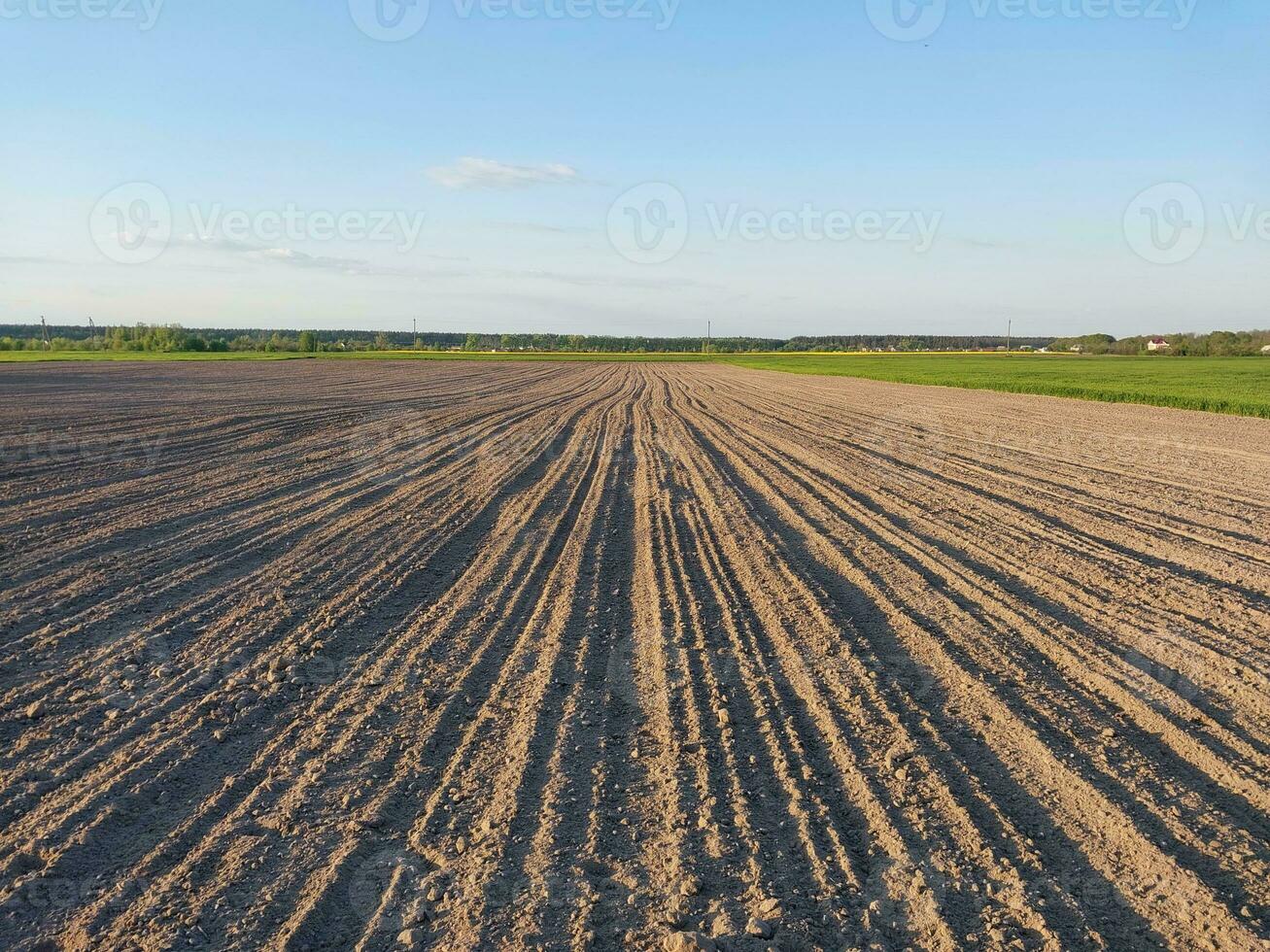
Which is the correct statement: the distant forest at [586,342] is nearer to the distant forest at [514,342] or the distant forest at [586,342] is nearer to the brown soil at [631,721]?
the distant forest at [514,342]

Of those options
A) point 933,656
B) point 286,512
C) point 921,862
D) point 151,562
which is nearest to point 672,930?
point 921,862

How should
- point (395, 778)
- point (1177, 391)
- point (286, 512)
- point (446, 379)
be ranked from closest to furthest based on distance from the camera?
point (395, 778) < point (286, 512) < point (1177, 391) < point (446, 379)

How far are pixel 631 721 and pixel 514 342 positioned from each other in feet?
582

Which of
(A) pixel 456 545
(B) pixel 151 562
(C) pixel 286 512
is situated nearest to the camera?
(B) pixel 151 562

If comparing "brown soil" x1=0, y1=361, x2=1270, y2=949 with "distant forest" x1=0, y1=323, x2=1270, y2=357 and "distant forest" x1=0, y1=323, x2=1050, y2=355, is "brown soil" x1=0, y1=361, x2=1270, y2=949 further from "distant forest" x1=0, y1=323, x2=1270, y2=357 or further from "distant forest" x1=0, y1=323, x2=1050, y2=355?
"distant forest" x1=0, y1=323, x2=1050, y2=355

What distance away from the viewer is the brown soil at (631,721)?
126 inches

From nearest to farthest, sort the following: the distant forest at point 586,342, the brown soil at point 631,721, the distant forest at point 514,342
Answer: the brown soil at point 631,721 → the distant forest at point 514,342 → the distant forest at point 586,342

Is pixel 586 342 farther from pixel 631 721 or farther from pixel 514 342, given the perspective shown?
pixel 631 721

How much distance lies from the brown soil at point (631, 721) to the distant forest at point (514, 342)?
3861 inches

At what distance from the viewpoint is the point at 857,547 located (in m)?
8.72

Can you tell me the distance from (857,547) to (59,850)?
7.07m

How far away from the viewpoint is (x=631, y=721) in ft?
15.5

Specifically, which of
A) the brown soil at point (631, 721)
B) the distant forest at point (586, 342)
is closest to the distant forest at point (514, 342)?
the distant forest at point (586, 342)

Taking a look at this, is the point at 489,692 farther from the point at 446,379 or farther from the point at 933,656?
the point at 446,379
